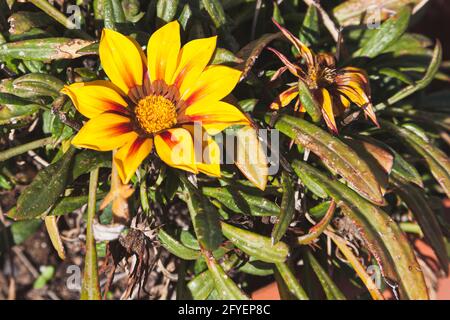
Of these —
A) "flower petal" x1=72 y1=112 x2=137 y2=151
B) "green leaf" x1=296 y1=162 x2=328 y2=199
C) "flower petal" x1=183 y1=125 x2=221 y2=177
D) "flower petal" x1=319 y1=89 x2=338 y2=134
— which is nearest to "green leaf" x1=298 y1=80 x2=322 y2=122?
"flower petal" x1=319 y1=89 x2=338 y2=134

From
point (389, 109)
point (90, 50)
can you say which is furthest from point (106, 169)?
point (389, 109)

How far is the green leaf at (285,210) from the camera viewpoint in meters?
1.13

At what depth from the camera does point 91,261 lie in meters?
1.18

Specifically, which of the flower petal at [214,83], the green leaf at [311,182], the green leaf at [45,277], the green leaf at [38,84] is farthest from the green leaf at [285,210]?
the green leaf at [45,277]

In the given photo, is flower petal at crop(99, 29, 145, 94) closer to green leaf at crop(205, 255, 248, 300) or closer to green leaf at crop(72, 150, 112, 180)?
green leaf at crop(72, 150, 112, 180)

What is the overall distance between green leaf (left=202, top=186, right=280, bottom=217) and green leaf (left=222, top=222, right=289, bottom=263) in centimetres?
5

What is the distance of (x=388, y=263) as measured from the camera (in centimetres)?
119

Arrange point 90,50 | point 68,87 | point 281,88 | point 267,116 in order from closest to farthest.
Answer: point 68,87 → point 90,50 → point 267,116 → point 281,88

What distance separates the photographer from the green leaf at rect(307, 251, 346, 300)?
133 centimetres

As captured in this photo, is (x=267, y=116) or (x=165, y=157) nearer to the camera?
(x=165, y=157)

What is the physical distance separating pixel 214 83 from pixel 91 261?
47 centimetres

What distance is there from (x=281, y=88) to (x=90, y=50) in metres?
0.50

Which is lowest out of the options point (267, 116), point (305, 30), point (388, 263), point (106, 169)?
point (388, 263)
